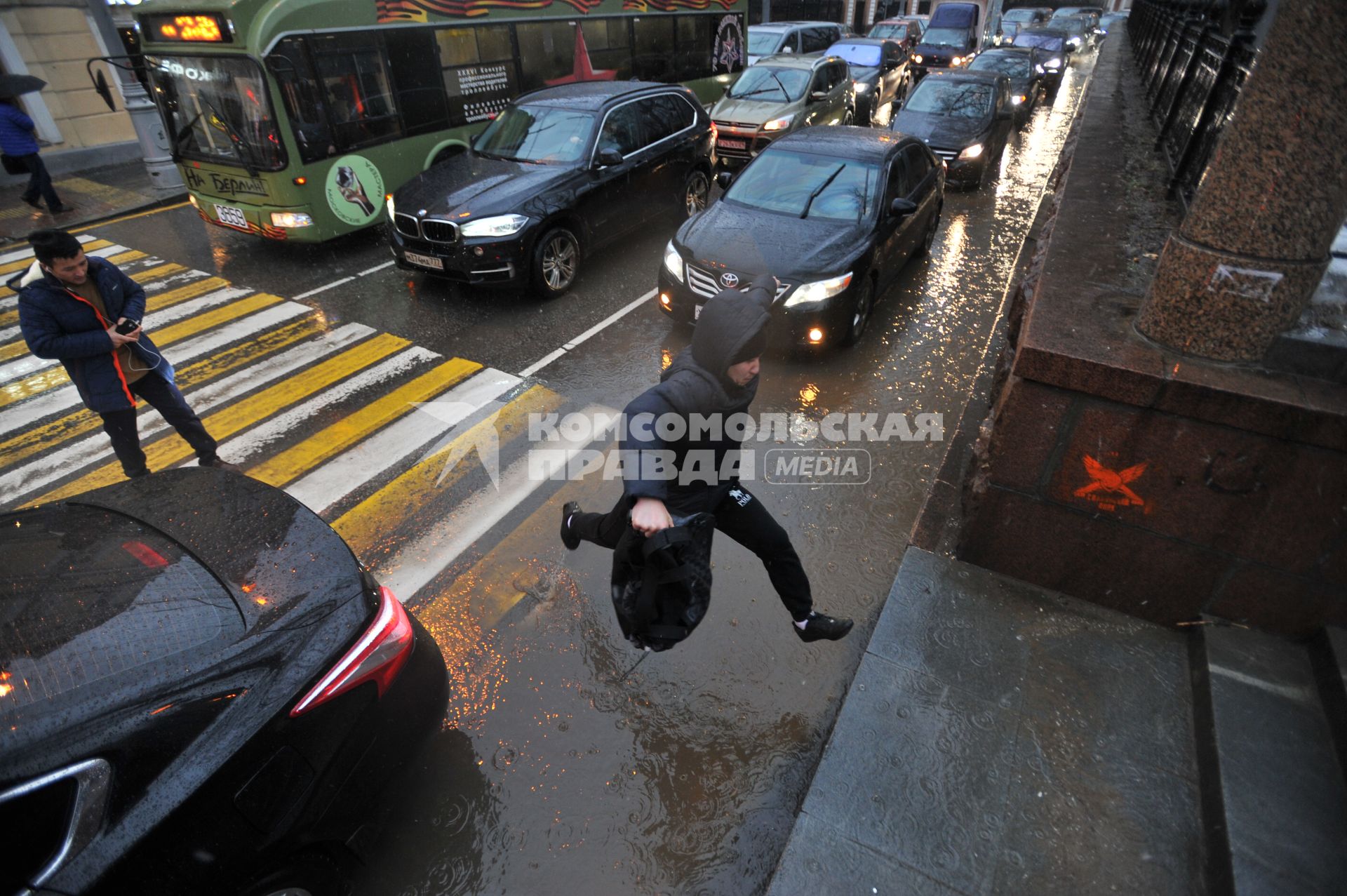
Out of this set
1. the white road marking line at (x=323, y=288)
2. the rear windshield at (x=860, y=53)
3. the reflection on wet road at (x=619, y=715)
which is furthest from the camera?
the rear windshield at (x=860, y=53)

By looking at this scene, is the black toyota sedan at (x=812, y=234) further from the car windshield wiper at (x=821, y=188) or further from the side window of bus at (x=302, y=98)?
the side window of bus at (x=302, y=98)

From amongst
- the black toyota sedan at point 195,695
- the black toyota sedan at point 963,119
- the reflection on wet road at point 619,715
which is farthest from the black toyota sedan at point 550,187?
the black toyota sedan at point 195,695

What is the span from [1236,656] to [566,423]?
4510 millimetres

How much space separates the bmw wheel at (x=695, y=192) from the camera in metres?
9.90

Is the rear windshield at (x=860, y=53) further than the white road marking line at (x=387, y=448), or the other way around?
the rear windshield at (x=860, y=53)

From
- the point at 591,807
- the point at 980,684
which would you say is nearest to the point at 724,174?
the point at 980,684

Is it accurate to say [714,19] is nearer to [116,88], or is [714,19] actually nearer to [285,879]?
[116,88]

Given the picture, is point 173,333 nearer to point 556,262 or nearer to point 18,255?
point 556,262

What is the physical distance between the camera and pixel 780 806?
9.78 ft

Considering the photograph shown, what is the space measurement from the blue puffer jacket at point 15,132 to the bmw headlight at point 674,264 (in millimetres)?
10779

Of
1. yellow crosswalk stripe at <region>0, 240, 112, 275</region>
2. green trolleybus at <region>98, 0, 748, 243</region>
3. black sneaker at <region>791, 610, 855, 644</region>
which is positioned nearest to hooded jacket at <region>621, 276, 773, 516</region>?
black sneaker at <region>791, 610, 855, 644</region>

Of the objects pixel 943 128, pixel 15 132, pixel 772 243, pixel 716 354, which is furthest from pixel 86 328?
Answer: pixel 943 128

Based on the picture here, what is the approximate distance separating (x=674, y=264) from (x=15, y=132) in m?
11.2

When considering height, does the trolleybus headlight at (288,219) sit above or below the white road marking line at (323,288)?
above
